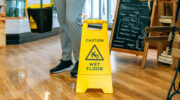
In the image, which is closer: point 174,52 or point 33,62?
point 174,52

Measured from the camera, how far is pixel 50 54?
346 centimetres

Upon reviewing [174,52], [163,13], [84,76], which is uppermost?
[163,13]

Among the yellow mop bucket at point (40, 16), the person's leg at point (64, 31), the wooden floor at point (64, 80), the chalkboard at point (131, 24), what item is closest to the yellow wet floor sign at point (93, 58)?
the wooden floor at point (64, 80)

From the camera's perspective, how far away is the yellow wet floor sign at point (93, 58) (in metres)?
1.94

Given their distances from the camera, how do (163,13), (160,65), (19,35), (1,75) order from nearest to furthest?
(1,75) → (160,65) → (163,13) → (19,35)

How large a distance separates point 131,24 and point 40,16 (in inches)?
46.5

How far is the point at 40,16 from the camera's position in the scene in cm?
232

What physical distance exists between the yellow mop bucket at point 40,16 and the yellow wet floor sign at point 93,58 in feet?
1.83

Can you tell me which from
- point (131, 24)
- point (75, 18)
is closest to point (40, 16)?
point (75, 18)

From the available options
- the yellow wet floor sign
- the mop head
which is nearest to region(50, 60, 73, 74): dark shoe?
the yellow wet floor sign

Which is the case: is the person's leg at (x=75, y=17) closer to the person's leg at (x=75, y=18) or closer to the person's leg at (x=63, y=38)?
the person's leg at (x=75, y=18)

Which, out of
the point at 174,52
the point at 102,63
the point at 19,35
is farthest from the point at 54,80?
the point at 19,35

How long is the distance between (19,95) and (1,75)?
2.08 feet

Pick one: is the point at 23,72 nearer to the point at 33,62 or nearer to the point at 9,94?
the point at 33,62
